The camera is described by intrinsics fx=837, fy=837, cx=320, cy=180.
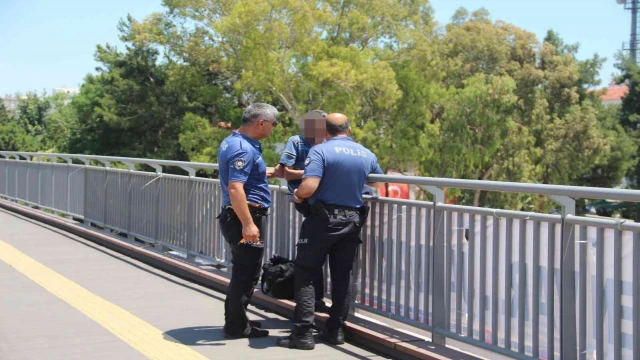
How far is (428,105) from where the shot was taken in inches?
2077

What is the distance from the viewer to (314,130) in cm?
640

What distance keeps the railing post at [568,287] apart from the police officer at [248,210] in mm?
2389

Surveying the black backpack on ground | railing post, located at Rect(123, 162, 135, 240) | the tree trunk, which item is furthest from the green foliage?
the black backpack on ground

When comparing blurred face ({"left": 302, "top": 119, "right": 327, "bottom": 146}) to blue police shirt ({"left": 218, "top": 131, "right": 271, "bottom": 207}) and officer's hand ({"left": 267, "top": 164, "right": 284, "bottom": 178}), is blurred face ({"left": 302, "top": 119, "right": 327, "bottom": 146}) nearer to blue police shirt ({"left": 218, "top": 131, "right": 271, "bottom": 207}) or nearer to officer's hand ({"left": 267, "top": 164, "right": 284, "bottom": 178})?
officer's hand ({"left": 267, "top": 164, "right": 284, "bottom": 178})

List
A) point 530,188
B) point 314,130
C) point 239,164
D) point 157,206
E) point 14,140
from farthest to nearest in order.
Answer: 1. point 14,140
2. point 157,206
3. point 314,130
4. point 239,164
5. point 530,188

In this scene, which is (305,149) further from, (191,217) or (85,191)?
(85,191)

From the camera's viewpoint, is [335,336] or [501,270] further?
[335,336]

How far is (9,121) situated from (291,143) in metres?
81.3

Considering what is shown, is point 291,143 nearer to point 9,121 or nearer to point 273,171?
point 273,171

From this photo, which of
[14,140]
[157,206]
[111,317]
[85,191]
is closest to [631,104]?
[14,140]

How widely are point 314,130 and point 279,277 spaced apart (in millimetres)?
1430

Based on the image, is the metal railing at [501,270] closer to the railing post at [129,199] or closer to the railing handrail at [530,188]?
the railing handrail at [530,188]

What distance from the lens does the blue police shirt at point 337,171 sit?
227 inches

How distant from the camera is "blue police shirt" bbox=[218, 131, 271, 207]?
6023 millimetres
